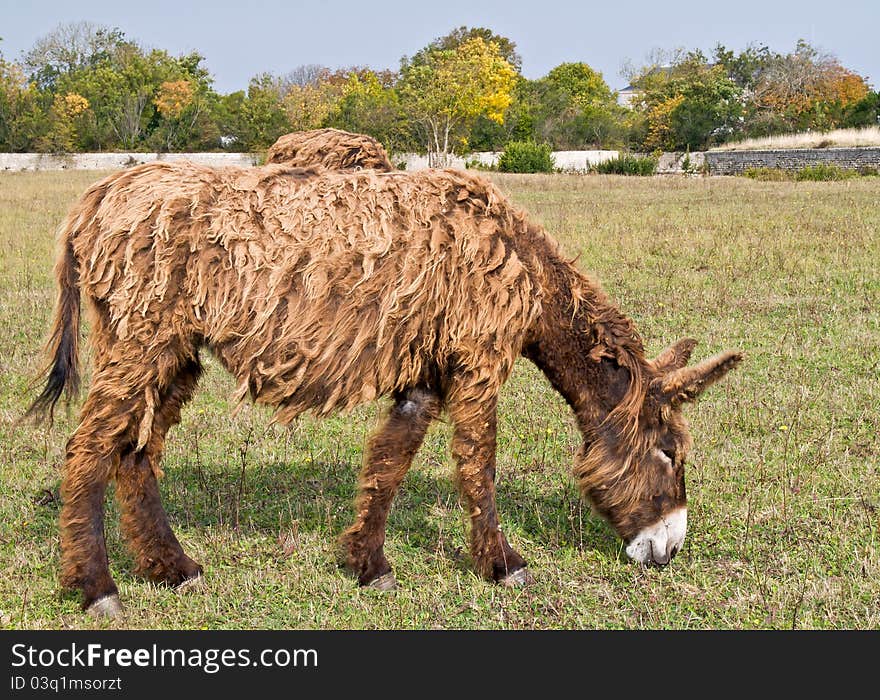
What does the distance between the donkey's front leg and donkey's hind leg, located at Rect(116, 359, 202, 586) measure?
5.03ft

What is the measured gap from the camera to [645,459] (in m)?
5.03

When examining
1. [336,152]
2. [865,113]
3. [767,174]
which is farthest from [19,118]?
[336,152]

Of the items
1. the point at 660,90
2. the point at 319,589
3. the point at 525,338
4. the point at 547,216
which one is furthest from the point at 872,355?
the point at 660,90

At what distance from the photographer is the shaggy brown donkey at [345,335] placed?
4492mm

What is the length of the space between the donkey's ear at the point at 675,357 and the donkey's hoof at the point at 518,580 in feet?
4.62

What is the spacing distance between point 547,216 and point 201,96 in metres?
52.5

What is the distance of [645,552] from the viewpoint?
5113mm

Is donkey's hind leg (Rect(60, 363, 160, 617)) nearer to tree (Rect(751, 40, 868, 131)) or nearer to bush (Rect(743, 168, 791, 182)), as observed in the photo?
bush (Rect(743, 168, 791, 182))

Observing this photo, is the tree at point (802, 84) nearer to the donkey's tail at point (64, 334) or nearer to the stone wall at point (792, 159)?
the stone wall at point (792, 159)

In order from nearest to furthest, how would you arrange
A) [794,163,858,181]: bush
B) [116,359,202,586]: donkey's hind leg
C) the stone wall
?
[116,359,202,586]: donkey's hind leg
[794,163,858,181]: bush
the stone wall

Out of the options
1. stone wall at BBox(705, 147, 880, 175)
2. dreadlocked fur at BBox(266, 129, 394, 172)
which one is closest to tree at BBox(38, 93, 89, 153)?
A: stone wall at BBox(705, 147, 880, 175)

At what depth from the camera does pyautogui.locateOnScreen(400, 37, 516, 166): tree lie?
1973 inches

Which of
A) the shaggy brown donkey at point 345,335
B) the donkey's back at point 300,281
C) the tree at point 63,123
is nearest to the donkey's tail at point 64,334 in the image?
the shaggy brown donkey at point 345,335

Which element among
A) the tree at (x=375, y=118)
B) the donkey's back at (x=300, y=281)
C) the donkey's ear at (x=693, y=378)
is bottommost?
the donkey's ear at (x=693, y=378)
